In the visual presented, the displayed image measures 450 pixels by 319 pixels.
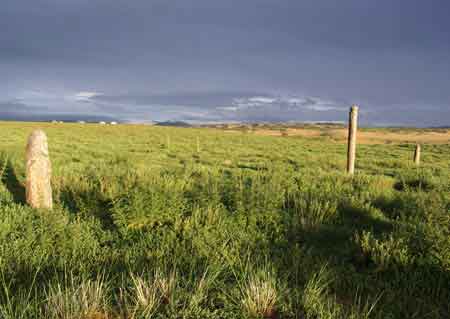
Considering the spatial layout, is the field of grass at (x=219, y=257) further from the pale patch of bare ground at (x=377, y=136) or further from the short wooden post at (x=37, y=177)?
the pale patch of bare ground at (x=377, y=136)

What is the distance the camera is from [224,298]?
2.62m

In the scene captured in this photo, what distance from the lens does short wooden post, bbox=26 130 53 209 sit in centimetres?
524

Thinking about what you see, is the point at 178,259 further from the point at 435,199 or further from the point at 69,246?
the point at 435,199

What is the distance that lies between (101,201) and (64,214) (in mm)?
656

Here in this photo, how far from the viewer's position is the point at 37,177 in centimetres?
525

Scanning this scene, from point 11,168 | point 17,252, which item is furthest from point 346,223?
point 11,168

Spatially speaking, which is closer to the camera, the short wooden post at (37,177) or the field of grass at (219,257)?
the field of grass at (219,257)

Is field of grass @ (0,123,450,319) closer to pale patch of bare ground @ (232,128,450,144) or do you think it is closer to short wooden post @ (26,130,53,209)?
short wooden post @ (26,130,53,209)

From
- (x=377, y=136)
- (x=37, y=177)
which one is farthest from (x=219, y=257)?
(x=377, y=136)

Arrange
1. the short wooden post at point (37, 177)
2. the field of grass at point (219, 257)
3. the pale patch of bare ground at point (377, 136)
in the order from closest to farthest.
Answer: the field of grass at point (219, 257), the short wooden post at point (37, 177), the pale patch of bare ground at point (377, 136)

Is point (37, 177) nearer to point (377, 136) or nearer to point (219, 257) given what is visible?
point (219, 257)

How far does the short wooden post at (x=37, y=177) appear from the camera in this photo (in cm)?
524

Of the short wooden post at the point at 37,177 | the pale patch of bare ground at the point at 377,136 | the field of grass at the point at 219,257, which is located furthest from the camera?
the pale patch of bare ground at the point at 377,136

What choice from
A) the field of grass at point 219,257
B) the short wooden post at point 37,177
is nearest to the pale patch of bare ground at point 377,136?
the field of grass at point 219,257
